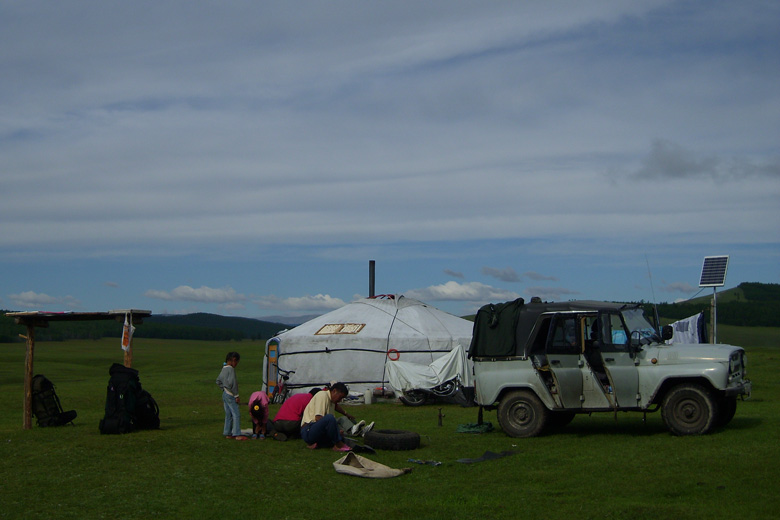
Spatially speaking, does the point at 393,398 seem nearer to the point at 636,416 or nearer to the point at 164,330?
the point at 636,416

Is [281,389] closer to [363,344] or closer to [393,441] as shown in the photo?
[363,344]

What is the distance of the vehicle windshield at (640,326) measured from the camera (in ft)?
45.0

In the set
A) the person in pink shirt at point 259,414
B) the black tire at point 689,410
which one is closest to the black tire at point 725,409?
the black tire at point 689,410

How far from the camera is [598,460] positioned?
36.2 feet

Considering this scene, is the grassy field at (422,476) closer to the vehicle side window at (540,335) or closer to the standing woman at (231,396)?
the standing woman at (231,396)

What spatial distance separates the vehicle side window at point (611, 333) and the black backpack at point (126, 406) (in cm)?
900

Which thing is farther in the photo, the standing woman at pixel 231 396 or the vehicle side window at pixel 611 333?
the standing woman at pixel 231 396

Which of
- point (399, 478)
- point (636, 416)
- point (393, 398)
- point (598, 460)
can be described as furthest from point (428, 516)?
point (393, 398)

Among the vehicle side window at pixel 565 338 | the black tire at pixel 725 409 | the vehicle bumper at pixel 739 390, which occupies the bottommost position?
the black tire at pixel 725 409

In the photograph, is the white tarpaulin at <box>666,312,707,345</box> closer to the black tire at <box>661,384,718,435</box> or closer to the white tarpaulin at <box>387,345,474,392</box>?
the white tarpaulin at <box>387,345,474,392</box>

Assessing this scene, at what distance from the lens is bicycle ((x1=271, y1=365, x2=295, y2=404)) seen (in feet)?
82.6

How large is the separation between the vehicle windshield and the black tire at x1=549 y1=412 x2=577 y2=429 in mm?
2048

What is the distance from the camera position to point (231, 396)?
14422mm

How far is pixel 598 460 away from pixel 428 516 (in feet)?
12.7
